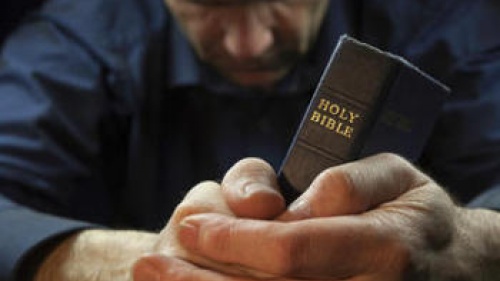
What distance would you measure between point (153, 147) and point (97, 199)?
95mm

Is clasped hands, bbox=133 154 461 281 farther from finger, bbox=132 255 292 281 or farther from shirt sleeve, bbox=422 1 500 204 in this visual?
shirt sleeve, bbox=422 1 500 204

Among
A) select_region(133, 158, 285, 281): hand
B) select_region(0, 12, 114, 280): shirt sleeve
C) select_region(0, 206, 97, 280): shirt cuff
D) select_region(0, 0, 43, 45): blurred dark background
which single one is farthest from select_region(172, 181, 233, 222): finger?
select_region(0, 0, 43, 45): blurred dark background

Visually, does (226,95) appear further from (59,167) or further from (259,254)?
(259,254)

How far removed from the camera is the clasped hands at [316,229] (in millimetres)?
509

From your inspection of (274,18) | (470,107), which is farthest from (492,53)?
(274,18)

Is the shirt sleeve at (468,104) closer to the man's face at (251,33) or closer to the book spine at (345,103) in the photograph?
the man's face at (251,33)

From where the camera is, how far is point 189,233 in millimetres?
542

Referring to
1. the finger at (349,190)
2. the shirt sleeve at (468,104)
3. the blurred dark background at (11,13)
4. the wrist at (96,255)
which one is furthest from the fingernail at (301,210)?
the blurred dark background at (11,13)

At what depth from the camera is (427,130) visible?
546 millimetres

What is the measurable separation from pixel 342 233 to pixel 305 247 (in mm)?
23

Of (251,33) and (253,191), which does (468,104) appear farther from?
(253,191)

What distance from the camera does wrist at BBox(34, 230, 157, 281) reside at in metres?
0.68

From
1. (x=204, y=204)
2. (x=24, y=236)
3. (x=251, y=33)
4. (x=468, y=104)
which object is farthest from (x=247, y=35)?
(x=204, y=204)

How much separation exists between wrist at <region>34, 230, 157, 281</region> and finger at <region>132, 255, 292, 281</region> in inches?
3.6
